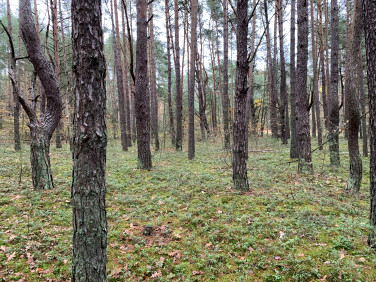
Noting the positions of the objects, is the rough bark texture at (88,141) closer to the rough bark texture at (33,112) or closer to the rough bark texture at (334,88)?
the rough bark texture at (33,112)

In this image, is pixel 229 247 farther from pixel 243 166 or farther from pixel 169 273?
pixel 243 166

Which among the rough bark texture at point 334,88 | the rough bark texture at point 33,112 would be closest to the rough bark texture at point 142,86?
the rough bark texture at point 33,112

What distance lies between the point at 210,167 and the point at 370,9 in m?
6.66

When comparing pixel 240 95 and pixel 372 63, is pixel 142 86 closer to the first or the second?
pixel 240 95

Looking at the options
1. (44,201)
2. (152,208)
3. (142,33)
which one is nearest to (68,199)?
(44,201)

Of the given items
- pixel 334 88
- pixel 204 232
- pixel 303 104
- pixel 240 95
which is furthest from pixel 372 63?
pixel 334 88

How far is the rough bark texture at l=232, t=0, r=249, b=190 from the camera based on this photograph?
523 cm

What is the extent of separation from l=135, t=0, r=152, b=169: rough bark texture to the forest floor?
201 centimetres

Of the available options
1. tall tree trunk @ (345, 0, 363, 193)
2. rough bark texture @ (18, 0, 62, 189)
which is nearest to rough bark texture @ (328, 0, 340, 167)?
tall tree trunk @ (345, 0, 363, 193)

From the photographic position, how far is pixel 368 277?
265cm

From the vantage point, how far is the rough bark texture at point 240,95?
5227 millimetres

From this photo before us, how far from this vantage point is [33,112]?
542cm

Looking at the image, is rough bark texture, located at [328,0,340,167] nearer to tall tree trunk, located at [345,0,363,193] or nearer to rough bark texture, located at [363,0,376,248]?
tall tree trunk, located at [345,0,363,193]

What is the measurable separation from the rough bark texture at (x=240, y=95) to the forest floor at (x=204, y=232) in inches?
21.0
